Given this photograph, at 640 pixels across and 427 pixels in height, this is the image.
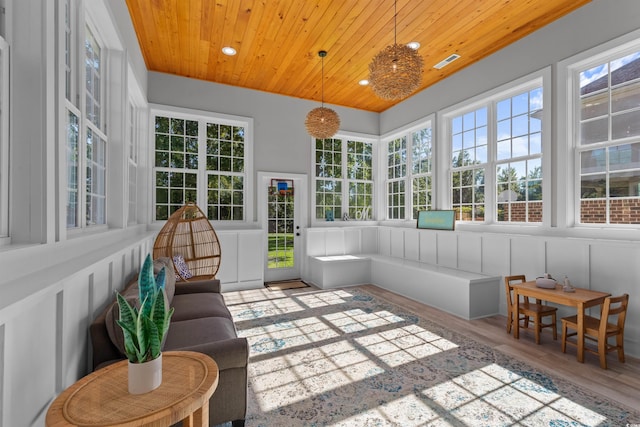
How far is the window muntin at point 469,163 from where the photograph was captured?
14.8 feet

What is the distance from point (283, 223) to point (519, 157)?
13.0 ft

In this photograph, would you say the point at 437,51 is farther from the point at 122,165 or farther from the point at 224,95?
the point at 122,165

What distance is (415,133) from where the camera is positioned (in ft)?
19.1

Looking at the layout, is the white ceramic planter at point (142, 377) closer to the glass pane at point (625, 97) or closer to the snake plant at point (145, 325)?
the snake plant at point (145, 325)

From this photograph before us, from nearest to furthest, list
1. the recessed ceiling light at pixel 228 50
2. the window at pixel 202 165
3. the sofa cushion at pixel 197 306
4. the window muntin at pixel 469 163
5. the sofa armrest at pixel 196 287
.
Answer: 1. the sofa cushion at pixel 197 306
2. the sofa armrest at pixel 196 287
3. the recessed ceiling light at pixel 228 50
4. the window muntin at pixel 469 163
5. the window at pixel 202 165

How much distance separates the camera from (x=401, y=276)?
192 inches

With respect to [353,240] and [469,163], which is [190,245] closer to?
[353,240]

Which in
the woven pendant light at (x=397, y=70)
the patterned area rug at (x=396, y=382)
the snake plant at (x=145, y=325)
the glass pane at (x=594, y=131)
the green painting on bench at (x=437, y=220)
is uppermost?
the woven pendant light at (x=397, y=70)

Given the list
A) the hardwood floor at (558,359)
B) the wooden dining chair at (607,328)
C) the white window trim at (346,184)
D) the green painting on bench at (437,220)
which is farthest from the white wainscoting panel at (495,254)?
the white window trim at (346,184)

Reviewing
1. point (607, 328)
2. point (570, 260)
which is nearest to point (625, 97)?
point (570, 260)

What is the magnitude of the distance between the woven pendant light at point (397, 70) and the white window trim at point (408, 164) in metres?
2.48

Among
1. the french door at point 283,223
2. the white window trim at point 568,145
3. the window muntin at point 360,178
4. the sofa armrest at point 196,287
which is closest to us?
the sofa armrest at point 196,287

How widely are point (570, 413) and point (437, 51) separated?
13.7 ft

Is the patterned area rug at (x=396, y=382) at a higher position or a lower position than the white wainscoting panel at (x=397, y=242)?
lower
